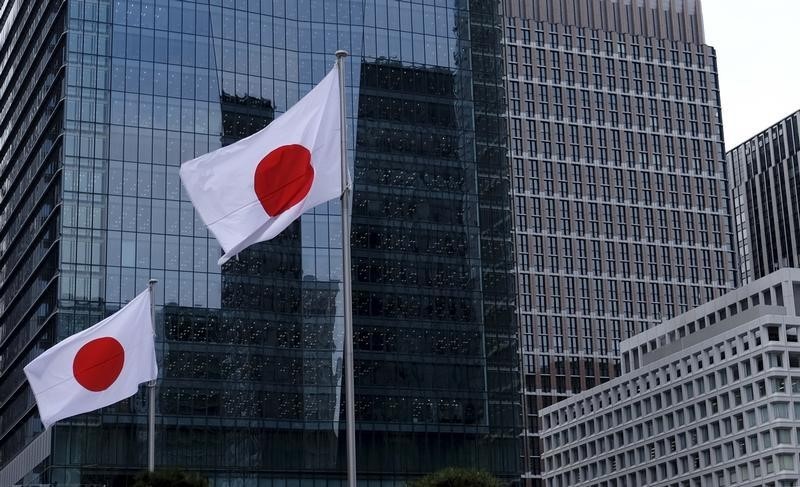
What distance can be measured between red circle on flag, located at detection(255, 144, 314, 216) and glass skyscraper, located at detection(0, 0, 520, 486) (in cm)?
7380

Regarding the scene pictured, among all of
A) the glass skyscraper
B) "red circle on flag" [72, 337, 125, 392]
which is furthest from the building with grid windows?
"red circle on flag" [72, 337, 125, 392]

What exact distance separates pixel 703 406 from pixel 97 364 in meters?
116

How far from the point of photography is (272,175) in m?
36.6

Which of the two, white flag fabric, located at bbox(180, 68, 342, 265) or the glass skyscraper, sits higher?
the glass skyscraper

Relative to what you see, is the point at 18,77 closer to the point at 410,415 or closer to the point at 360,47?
the point at 360,47

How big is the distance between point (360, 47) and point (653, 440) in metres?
67.9

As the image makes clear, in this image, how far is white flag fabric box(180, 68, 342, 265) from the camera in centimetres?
3653

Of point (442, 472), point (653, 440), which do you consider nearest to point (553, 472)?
point (653, 440)

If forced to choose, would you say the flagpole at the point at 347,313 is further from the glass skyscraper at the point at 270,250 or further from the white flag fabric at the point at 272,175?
the glass skyscraper at the point at 270,250

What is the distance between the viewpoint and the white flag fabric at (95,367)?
166 feet

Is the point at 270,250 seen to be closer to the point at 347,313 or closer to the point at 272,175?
the point at 272,175

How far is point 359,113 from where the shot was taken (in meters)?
122

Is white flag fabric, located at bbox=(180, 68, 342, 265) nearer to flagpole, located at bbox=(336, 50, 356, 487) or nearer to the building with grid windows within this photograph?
flagpole, located at bbox=(336, 50, 356, 487)

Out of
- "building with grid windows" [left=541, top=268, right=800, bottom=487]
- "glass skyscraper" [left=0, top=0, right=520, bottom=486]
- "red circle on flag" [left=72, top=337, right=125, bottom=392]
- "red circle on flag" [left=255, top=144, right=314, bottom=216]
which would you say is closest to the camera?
"red circle on flag" [left=255, top=144, right=314, bottom=216]
